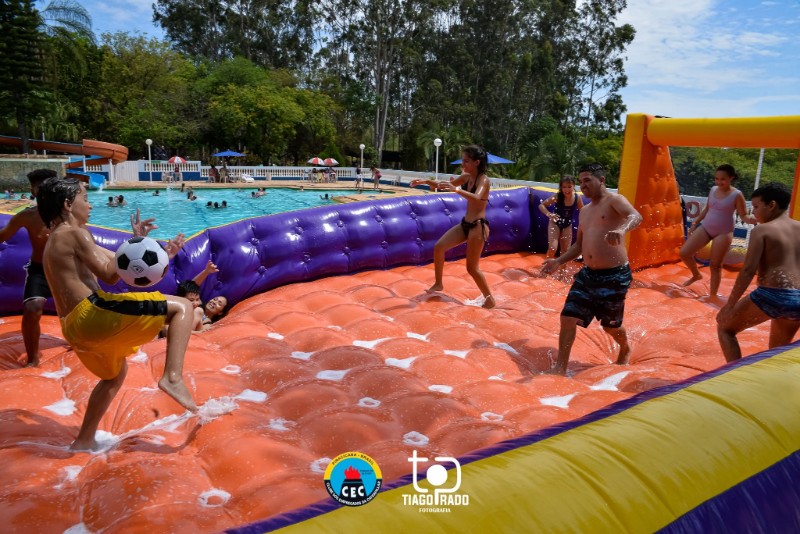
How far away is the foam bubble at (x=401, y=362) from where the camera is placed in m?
3.85

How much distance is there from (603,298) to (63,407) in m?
3.31

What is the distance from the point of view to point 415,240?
6844 millimetres

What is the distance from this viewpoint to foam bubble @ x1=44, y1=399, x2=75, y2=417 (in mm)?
3207

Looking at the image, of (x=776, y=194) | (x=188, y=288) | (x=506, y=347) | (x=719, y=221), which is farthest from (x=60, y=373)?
(x=719, y=221)

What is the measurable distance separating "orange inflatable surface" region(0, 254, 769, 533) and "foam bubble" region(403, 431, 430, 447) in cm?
1

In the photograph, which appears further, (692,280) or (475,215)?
(692,280)

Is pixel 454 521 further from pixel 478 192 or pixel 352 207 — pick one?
pixel 352 207

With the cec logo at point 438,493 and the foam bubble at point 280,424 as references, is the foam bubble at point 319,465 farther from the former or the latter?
the cec logo at point 438,493

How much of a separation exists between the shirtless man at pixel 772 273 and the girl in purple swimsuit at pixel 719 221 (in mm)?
2367

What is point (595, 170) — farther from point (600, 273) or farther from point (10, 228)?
point (10, 228)

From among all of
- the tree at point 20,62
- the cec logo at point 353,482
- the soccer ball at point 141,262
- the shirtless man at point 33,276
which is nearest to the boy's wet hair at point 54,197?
the soccer ball at point 141,262

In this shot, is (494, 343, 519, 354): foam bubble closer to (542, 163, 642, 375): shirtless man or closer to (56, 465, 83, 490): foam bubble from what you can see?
(542, 163, 642, 375): shirtless man

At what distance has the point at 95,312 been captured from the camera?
2.59 meters

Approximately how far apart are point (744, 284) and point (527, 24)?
44.5m
